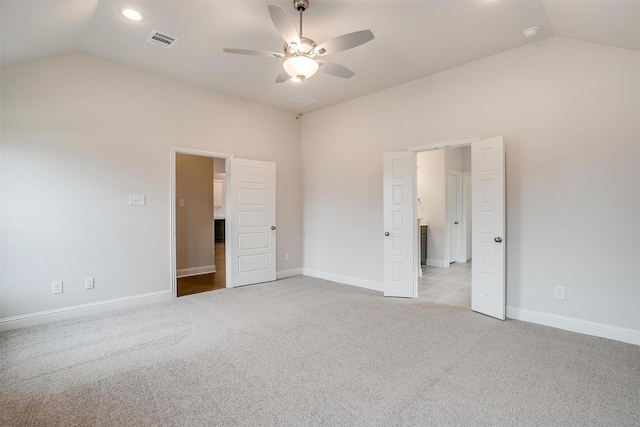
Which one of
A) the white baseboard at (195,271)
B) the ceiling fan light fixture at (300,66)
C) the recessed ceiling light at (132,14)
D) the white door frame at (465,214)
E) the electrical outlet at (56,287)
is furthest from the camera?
the white door frame at (465,214)

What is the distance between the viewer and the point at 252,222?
507 centimetres

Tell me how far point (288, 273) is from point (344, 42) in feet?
13.6

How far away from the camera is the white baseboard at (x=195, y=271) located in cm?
588

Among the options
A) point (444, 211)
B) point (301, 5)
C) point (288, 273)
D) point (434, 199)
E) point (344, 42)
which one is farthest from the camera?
point (434, 199)

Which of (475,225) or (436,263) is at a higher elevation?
(475,225)

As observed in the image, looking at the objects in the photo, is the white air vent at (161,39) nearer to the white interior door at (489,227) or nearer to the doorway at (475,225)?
the doorway at (475,225)

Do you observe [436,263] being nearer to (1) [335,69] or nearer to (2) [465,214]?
(2) [465,214]

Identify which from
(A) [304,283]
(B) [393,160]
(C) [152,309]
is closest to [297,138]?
(B) [393,160]

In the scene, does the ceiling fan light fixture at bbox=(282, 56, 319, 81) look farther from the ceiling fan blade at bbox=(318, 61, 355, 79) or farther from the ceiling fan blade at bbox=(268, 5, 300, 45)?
the ceiling fan blade at bbox=(318, 61, 355, 79)

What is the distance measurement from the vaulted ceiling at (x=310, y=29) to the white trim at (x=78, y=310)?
104 inches

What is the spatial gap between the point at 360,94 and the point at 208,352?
4.17 meters

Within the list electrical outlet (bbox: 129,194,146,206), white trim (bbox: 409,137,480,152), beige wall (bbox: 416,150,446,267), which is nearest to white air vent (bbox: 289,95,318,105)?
white trim (bbox: 409,137,480,152)

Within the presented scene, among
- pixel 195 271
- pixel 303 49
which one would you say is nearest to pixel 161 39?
pixel 303 49

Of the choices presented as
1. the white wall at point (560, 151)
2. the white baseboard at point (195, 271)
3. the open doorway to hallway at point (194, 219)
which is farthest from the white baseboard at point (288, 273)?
the white wall at point (560, 151)
